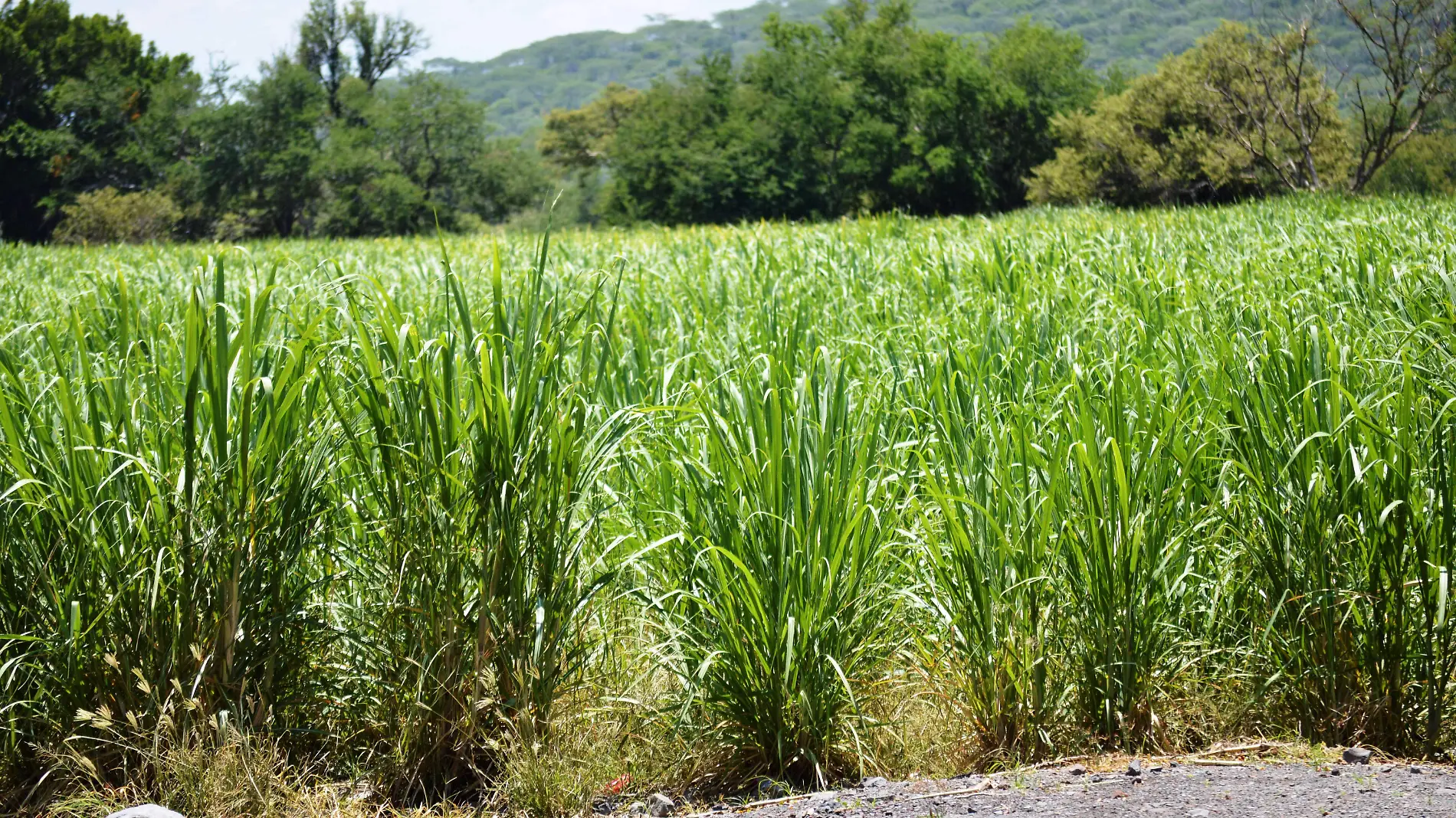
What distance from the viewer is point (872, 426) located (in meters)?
2.98

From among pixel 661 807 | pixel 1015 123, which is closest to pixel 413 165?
pixel 1015 123

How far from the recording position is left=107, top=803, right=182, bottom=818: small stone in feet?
7.22

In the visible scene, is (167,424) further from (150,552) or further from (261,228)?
(261,228)

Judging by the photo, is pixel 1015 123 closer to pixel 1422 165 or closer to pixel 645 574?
pixel 1422 165

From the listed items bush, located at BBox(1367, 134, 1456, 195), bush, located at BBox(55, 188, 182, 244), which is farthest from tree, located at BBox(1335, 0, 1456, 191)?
bush, located at BBox(55, 188, 182, 244)

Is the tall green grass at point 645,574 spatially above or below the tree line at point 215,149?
below

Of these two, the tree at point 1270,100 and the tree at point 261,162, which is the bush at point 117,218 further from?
the tree at point 1270,100

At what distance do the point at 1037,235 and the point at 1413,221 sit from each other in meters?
3.97

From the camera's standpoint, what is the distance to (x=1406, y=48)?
981 inches

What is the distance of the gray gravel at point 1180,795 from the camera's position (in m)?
2.20

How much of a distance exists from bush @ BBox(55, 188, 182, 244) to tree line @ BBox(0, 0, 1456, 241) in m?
0.11

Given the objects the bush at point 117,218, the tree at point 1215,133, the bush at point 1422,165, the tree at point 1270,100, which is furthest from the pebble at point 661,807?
the bush at point 117,218

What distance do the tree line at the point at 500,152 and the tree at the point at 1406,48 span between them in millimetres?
7869

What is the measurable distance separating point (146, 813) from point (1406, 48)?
3117 cm
